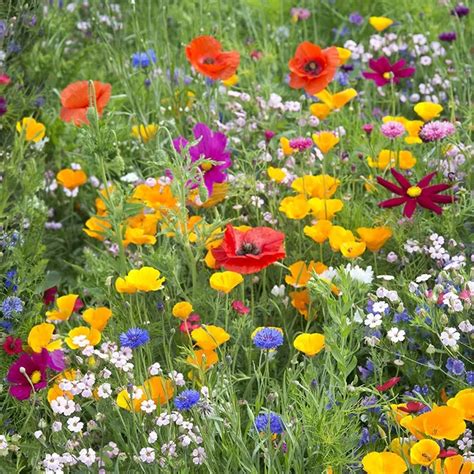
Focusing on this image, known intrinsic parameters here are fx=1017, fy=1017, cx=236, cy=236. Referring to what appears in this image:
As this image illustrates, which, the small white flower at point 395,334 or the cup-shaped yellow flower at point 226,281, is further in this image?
the cup-shaped yellow flower at point 226,281

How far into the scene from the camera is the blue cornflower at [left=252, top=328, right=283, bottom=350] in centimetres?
201

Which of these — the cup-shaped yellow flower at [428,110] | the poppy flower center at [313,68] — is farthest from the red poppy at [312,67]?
the cup-shaped yellow flower at [428,110]

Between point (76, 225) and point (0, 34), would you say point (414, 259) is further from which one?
point (0, 34)

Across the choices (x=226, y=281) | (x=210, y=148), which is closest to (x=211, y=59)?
(x=210, y=148)

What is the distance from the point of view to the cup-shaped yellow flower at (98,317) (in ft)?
7.32

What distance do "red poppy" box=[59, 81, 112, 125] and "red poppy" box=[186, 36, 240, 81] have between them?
0.98 ft

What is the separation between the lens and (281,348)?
2.41 m

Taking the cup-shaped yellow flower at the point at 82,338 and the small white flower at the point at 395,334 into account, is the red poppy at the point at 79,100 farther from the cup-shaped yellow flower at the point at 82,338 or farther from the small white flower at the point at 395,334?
the small white flower at the point at 395,334

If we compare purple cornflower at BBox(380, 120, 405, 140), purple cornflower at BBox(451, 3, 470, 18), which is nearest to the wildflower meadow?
purple cornflower at BBox(380, 120, 405, 140)

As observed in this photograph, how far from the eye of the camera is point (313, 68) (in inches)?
113

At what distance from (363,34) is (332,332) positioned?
91.3 inches

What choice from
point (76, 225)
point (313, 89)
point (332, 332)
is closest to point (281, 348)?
point (332, 332)

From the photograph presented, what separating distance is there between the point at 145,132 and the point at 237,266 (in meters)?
0.92

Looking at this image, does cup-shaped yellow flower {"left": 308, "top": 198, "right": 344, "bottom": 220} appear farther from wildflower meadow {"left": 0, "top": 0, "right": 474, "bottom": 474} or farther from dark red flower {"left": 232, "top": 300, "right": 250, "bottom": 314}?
dark red flower {"left": 232, "top": 300, "right": 250, "bottom": 314}
